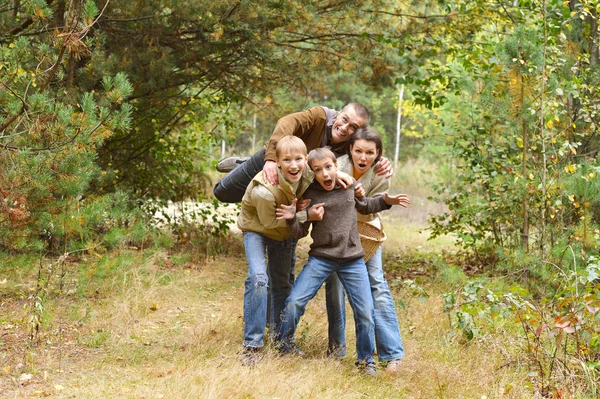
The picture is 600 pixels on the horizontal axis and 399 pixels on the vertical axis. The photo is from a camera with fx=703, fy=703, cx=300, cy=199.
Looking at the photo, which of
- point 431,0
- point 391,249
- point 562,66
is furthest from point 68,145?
point 391,249

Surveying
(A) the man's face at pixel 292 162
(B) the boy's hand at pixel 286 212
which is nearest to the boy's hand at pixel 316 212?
(B) the boy's hand at pixel 286 212

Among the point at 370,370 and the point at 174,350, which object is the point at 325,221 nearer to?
the point at 370,370

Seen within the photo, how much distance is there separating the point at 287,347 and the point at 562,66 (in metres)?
4.13

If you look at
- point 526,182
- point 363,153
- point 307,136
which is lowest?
point 526,182

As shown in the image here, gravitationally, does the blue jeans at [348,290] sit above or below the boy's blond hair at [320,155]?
below

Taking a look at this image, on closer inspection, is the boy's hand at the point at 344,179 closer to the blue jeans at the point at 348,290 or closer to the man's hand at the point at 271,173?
the man's hand at the point at 271,173

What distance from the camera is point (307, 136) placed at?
16.5 ft

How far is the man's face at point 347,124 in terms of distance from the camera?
4.73 meters

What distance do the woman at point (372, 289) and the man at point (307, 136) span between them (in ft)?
0.30

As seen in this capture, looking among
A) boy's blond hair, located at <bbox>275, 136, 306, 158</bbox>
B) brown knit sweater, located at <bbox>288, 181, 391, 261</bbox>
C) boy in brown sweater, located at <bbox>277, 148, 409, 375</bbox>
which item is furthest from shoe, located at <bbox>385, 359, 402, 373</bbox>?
boy's blond hair, located at <bbox>275, 136, 306, 158</bbox>

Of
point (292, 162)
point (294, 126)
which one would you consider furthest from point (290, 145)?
point (294, 126)

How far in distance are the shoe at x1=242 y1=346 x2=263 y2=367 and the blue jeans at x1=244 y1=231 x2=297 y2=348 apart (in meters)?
0.04

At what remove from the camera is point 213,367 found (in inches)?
174

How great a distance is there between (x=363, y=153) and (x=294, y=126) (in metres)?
0.52
